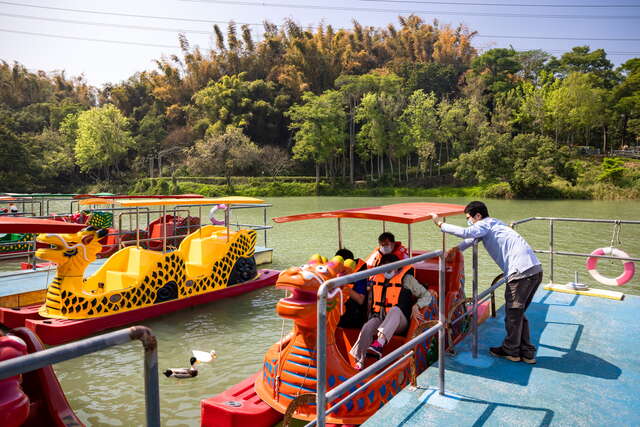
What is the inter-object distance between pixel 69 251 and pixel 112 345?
22.5ft

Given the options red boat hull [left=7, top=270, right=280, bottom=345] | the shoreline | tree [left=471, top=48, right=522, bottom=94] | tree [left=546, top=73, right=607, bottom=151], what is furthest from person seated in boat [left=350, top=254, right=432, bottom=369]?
tree [left=471, top=48, right=522, bottom=94]

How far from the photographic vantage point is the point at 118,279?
9.02 m

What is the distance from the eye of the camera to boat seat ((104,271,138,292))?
8.88 m

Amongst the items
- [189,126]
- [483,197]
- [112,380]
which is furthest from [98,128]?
[112,380]

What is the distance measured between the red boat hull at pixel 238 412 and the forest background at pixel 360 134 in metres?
43.3

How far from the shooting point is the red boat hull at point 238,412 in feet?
14.1

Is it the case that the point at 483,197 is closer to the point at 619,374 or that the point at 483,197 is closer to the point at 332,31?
the point at 619,374

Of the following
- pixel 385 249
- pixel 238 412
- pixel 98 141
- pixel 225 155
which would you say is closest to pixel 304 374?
pixel 238 412

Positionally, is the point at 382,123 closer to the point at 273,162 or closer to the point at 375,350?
the point at 273,162

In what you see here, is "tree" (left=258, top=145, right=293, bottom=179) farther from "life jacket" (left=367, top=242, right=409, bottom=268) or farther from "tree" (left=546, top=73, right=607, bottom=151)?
"life jacket" (left=367, top=242, right=409, bottom=268)

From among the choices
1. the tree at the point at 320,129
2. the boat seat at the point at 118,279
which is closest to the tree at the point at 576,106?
the tree at the point at 320,129

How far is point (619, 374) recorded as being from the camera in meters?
4.41

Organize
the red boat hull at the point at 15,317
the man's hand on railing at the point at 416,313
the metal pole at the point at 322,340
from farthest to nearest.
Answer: the red boat hull at the point at 15,317 < the man's hand on railing at the point at 416,313 < the metal pole at the point at 322,340

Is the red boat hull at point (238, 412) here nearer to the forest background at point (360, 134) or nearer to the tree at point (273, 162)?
the forest background at point (360, 134)
